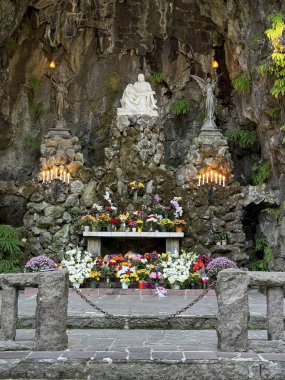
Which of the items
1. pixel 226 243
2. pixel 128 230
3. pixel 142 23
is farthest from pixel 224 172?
pixel 142 23

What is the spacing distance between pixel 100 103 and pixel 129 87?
8.85ft

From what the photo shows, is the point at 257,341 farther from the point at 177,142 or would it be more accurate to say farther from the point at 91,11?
the point at 91,11

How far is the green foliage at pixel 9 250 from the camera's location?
15.6 m

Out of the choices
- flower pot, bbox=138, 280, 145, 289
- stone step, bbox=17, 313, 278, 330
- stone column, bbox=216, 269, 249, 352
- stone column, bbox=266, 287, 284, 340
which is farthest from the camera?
flower pot, bbox=138, 280, 145, 289

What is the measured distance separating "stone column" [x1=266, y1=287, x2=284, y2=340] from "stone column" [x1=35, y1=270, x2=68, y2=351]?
267 cm

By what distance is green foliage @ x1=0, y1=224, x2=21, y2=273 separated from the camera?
1563 centimetres

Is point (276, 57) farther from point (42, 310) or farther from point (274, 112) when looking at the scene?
point (42, 310)

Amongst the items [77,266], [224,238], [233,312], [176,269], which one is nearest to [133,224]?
[77,266]

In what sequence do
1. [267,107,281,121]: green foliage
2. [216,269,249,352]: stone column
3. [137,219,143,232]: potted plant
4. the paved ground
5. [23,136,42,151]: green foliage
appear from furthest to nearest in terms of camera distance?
[23,136,42,151]: green foliage < [267,107,281,121]: green foliage < [137,219,143,232]: potted plant < the paved ground < [216,269,249,352]: stone column

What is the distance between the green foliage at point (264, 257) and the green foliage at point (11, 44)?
11095 mm

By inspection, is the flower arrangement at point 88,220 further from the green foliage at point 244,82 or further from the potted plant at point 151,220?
the green foliage at point 244,82

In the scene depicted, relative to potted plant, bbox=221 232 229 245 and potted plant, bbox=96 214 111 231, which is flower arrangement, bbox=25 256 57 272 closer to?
potted plant, bbox=96 214 111 231

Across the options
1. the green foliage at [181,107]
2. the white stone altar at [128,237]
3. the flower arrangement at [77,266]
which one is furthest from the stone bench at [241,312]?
the green foliage at [181,107]

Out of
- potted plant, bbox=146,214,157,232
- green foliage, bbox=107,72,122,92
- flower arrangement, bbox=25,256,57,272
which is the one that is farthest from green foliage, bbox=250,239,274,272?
green foliage, bbox=107,72,122,92
